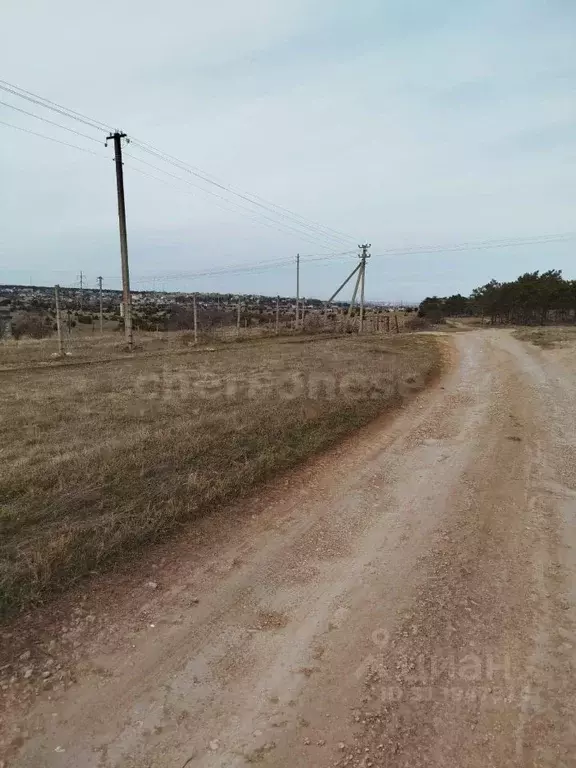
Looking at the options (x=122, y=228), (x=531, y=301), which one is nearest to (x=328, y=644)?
(x=122, y=228)

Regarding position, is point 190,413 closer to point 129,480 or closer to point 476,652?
point 129,480

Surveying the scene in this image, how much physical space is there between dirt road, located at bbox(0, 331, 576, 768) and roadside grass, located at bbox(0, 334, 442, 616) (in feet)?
1.21

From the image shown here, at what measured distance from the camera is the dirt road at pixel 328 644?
2.08m

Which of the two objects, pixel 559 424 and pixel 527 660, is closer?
pixel 527 660

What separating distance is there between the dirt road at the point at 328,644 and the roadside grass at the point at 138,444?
37 centimetres

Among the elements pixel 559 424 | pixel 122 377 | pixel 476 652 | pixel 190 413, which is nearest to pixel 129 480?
pixel 190 413

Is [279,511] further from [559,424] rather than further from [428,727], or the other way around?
[559,424]

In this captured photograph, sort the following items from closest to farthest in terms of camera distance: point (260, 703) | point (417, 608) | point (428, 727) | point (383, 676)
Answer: point (428, 727)
point (260, 703)
point (383, 676)
point (417, 608)

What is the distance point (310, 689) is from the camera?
2.37 m

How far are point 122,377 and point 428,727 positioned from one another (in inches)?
410

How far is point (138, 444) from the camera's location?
580cm

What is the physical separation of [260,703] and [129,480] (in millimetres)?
2884

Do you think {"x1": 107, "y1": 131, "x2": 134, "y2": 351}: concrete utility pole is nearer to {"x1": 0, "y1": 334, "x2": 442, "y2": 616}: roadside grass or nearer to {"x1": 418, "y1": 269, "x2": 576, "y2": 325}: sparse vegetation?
{"x1": 0, "y1": 334, "x2": 442, "y2": 616}: roadside grass

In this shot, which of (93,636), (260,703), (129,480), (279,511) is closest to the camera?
(260,703)
